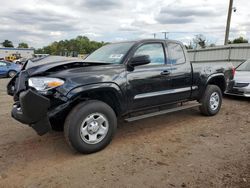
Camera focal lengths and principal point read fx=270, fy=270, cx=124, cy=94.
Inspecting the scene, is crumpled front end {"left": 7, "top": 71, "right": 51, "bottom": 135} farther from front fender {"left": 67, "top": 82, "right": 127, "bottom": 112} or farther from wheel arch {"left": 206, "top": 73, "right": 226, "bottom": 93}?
wheel arch {"left": 206, "top": 73, "right": 226, "bottom": 93}

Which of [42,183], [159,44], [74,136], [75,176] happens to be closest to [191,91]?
[159,44]

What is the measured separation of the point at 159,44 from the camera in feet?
18.0

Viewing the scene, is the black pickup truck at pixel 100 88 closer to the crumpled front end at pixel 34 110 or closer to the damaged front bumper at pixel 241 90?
the crumpled front end at pixel 34 110

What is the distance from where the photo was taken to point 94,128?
13.9ft

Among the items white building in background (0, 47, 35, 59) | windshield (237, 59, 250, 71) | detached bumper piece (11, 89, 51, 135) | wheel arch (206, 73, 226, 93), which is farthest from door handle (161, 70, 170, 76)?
white building in background (0, 47, 35, 59)

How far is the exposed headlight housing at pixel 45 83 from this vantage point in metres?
3.93

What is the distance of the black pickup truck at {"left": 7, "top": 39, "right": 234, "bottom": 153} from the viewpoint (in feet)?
13.0

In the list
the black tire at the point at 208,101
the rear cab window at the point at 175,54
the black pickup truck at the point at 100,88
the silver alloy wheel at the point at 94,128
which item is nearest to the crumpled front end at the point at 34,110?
the black pickup truck at the point at 100,88

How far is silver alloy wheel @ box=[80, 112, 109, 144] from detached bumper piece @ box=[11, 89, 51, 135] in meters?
0.54

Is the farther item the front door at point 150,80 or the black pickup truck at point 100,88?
the front door at point 150,80

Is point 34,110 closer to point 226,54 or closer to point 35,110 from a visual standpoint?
point 35,110

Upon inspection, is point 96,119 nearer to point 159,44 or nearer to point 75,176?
point 75,176

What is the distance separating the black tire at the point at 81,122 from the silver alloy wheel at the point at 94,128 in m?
0.04

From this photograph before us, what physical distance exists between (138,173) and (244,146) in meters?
2.09
